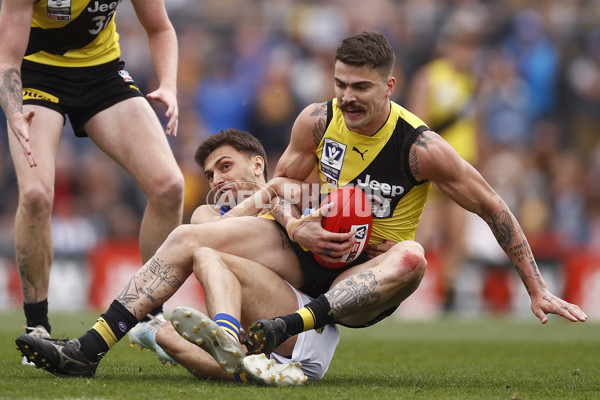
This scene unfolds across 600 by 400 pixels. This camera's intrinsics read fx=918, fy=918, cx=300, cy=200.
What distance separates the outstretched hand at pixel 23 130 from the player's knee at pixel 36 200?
0.41 meters

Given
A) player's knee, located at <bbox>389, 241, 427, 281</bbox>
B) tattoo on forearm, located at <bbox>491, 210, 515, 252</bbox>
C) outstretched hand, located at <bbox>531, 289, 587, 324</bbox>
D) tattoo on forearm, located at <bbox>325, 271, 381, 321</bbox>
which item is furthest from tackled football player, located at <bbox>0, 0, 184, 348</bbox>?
outstretched hand, located at <bbox>531, 289, 587, 324</bbox>

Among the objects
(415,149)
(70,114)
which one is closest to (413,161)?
(415,149)

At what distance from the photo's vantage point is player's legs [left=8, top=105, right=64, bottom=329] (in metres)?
5.23

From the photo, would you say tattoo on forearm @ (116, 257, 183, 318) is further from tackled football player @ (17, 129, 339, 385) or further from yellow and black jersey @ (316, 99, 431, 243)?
yellow and black jersey @ (316, 99, 431, 243)

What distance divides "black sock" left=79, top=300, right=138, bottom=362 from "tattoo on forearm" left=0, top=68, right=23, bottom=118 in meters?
1.25

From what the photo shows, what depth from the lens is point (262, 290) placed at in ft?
15.5

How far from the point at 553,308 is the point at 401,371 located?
3.80 feet

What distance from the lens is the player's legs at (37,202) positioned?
5.23 m

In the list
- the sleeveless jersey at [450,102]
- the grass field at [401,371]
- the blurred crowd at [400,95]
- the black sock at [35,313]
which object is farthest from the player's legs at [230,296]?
the blurred crowd at [400,95]

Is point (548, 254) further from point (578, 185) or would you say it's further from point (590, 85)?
point (590, 85)

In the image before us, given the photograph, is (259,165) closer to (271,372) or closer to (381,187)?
(381,187)

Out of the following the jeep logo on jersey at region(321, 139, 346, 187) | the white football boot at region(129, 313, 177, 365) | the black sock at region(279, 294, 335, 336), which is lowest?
the white football boot at region(129, 313, 177, 365)

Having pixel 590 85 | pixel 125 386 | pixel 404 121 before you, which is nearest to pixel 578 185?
pixel 590 85
